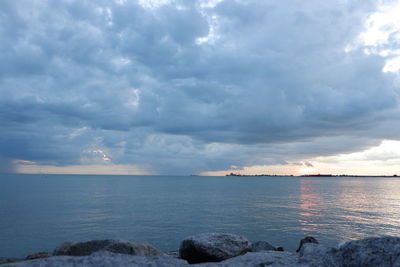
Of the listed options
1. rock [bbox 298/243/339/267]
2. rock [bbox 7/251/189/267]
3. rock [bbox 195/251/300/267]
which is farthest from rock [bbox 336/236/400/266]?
rock [bbox 7/251/189/267]

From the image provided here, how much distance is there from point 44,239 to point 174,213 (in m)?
23.0

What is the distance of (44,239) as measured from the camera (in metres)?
32.4

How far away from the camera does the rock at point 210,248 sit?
493 inches

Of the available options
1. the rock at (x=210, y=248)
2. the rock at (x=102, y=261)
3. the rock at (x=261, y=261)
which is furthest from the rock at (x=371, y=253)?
the rock at (x=210, y=248)

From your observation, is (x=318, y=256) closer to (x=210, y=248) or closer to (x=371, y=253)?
(x=371, y=253)

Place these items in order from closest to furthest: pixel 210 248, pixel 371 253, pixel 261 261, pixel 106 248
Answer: pixel 371 253 → pixel 261 261 → pixel 106 248 → pixel 210 248

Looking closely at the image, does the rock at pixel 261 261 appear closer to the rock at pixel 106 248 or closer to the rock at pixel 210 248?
the rock at pixel 210 248

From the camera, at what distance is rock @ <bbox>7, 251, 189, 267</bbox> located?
613 cm

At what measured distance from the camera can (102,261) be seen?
6484mm

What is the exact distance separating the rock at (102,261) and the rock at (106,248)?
5.20 meters

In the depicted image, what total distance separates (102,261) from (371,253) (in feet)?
21.8

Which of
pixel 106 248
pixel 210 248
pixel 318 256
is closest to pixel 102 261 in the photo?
pixel 318 256

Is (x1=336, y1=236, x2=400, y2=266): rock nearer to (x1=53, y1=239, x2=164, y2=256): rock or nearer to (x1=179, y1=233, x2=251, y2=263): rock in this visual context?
(x1=179, y1=233, x2=251, y2=263): rock

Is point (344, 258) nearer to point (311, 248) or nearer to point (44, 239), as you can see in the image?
point (311, 248)
